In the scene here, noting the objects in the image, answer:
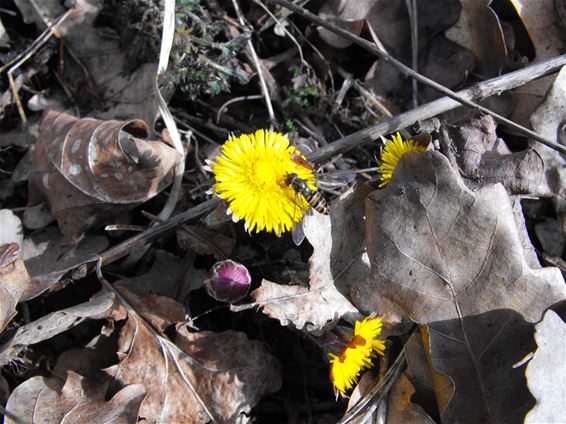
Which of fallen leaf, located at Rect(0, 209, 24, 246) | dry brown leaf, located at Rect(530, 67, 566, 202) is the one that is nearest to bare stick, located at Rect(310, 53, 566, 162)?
dry brown leaf, located at Rect(530, 67, 566, 202)

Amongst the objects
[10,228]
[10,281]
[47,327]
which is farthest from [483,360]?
[10,228]

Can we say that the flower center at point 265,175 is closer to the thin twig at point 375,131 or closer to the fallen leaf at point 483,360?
the thin twig at point 375,131

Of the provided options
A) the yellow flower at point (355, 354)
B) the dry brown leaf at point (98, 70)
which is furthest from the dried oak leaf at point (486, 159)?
the dry brown leaf at point (98, 70)

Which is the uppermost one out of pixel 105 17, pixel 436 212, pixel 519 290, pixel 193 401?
pixel 105 17

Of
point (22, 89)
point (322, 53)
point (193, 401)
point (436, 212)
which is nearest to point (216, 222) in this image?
point (193, 401)

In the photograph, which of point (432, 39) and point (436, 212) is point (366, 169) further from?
point (432, 39)

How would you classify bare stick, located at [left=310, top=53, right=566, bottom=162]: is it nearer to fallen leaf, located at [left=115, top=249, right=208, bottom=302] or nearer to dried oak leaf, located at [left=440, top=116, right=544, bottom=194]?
dried oak leaf, located at [left=440, top=116, right=544, bottom=194]
